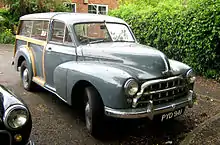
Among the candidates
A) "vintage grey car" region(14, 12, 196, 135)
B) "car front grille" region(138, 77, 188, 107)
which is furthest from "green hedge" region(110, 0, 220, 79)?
"car front grille" region(138, 77, 188, 107)

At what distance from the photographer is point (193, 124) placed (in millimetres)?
→ 4816

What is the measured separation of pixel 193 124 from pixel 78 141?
6.89 feet

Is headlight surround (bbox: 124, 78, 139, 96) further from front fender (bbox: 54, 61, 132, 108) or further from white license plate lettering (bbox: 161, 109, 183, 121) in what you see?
white license plate lettering (bbox: 161, 109, 183, 121)

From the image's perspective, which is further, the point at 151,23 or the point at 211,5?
the point at 151,23

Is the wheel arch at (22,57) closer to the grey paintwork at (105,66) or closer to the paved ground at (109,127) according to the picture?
the paved ground at (109,127)

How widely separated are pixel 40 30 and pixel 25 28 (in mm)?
1055

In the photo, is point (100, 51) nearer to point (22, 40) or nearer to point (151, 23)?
point (22, 40)

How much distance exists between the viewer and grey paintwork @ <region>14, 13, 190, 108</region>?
379 centimetres

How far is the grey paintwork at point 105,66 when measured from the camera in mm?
3791

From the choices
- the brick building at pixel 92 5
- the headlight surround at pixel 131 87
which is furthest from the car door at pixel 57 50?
A: the brick building at pixel 92 5

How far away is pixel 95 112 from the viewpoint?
402 cm

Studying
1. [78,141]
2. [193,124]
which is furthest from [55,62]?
[193,124]

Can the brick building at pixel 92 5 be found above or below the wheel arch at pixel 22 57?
above

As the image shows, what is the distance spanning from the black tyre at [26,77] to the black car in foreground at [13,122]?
3.27 metres
